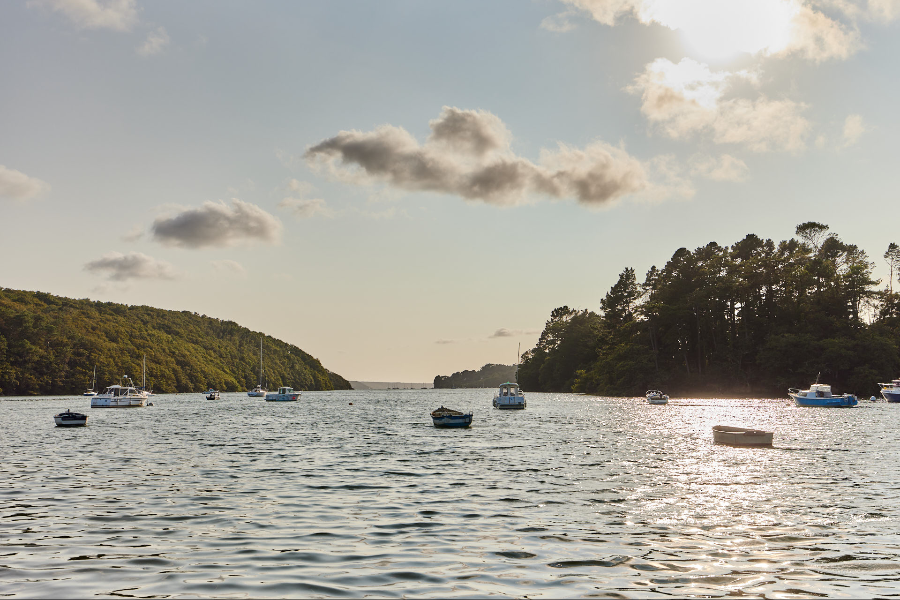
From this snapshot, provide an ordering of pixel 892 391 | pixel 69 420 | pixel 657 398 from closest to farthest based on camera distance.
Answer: pixel 69 420
pixel 892 391
pixel 657 398

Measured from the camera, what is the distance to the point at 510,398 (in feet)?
→ 371

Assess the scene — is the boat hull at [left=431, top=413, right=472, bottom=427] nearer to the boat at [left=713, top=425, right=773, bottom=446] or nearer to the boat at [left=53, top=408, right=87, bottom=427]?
the boat at [left=713, top=425, right=773, bottom=446]

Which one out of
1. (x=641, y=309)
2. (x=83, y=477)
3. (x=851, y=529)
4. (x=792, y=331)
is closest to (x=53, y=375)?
(x=641, y=309)

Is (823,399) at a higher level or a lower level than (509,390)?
lower

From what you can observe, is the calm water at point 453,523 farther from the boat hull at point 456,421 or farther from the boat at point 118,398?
the boat at point 118,398

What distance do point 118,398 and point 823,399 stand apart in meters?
129

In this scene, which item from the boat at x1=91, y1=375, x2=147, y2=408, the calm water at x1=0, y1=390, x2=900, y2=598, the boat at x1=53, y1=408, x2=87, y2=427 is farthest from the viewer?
the boat at x1=91, y1=375, x2=147, y2=408

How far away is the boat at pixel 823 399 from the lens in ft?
328

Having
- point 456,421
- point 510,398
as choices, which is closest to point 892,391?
point 510,398

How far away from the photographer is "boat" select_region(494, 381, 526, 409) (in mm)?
111875

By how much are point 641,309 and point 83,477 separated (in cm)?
15900

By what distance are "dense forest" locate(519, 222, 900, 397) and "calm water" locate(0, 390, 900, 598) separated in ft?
331

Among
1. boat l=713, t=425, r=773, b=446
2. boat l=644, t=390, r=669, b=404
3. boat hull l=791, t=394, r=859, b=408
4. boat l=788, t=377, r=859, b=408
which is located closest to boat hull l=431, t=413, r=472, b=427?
boat l=713, t=425, r=773, b=446

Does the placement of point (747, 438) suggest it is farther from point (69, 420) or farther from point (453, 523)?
point (69, 420)
